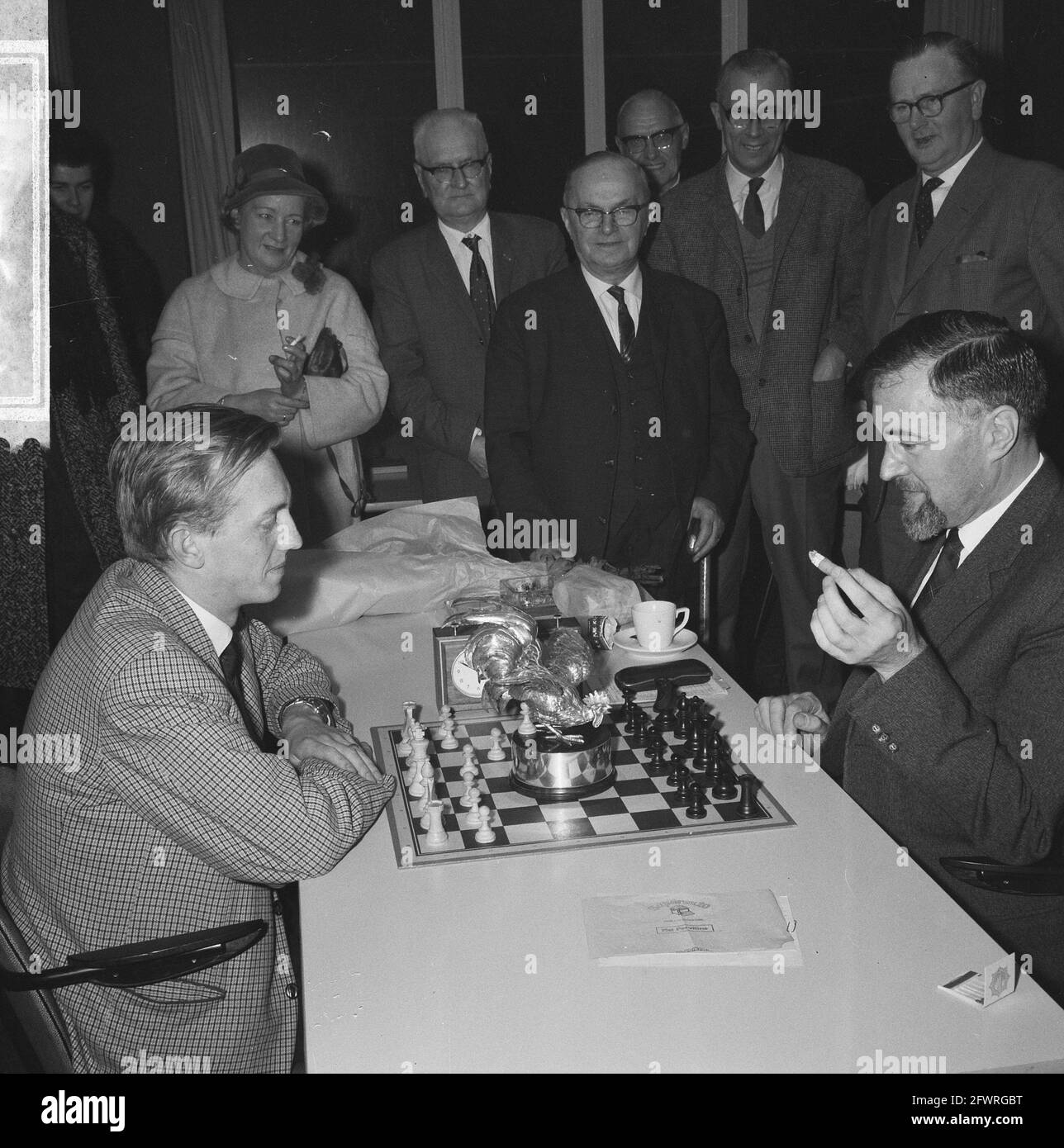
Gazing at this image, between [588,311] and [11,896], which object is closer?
[11,896]

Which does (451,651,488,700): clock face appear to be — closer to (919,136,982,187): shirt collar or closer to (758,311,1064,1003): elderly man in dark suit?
(758,311,1064,1003): elderly man in dark suit

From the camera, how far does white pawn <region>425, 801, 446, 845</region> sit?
5.62ft

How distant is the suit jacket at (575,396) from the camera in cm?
342

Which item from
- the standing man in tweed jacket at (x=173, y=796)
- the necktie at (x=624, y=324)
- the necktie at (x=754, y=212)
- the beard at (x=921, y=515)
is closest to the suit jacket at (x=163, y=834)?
the standing man in tweed jacket at (x=173, y=796)

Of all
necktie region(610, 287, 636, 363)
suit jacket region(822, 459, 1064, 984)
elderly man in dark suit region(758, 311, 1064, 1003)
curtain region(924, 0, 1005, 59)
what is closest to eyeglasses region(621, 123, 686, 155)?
necktie region(610, 287, 636, 363)

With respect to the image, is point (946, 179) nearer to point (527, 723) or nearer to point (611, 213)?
point (611, 213)

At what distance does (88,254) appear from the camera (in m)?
2.81

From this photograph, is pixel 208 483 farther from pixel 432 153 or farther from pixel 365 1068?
pixel 432 153

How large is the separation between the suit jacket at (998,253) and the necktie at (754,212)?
1.57 ft

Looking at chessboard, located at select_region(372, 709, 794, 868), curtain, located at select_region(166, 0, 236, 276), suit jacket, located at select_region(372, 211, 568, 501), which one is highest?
curtain, located at select_region(166, 0, 236, 276)

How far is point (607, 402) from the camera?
3.44m

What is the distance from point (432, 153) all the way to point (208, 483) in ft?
7.39

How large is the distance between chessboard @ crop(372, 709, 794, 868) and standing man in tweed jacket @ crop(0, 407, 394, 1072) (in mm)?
104
